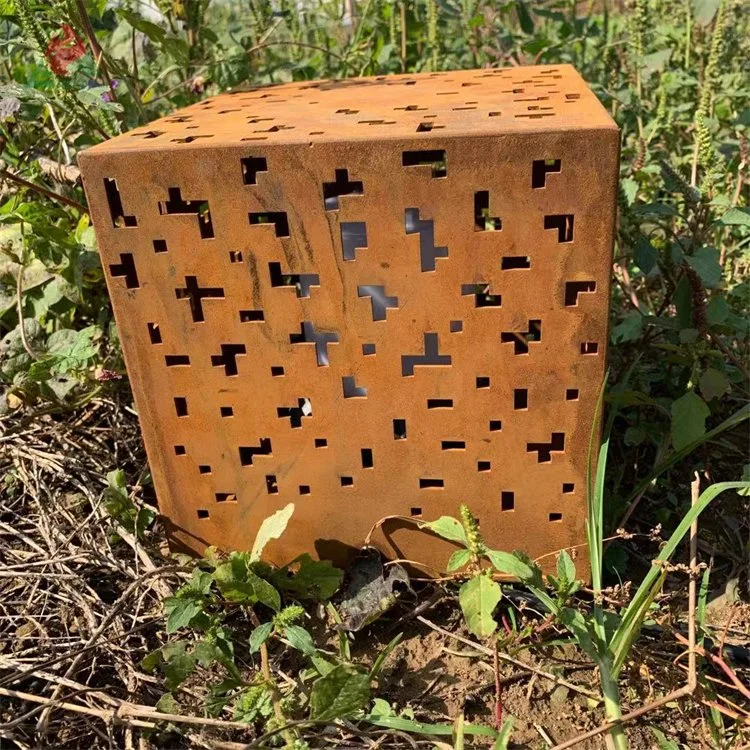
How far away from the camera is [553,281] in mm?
1060

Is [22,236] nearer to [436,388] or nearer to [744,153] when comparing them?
[436,388]

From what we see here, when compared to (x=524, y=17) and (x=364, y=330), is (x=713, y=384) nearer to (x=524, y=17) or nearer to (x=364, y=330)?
(x=364, y=330)

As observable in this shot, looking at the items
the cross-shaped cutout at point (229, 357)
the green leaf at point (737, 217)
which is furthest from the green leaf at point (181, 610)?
the green leaf at point (737, 217)

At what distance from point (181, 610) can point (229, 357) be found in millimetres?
375

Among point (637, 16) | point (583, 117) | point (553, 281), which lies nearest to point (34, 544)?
point (553, 281)

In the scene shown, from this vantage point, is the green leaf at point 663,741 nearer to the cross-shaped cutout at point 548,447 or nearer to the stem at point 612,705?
the stem at point 612,705

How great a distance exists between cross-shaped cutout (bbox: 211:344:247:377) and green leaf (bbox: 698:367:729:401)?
779mm

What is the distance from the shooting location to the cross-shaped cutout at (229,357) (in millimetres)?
1183

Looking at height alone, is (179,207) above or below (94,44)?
below

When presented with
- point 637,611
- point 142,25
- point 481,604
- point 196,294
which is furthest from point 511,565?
point 142,25

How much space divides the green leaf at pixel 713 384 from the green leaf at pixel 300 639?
0.78 m

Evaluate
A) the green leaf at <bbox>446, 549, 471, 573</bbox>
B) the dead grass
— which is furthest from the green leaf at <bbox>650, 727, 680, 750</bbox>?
the green leaf at <bbox>446, 549, 471, 573</bbox>

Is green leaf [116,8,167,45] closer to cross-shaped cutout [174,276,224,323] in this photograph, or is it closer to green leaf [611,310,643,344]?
cross-shaped cutout [174,276,224,323]

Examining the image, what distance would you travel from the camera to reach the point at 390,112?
46.1 inches
